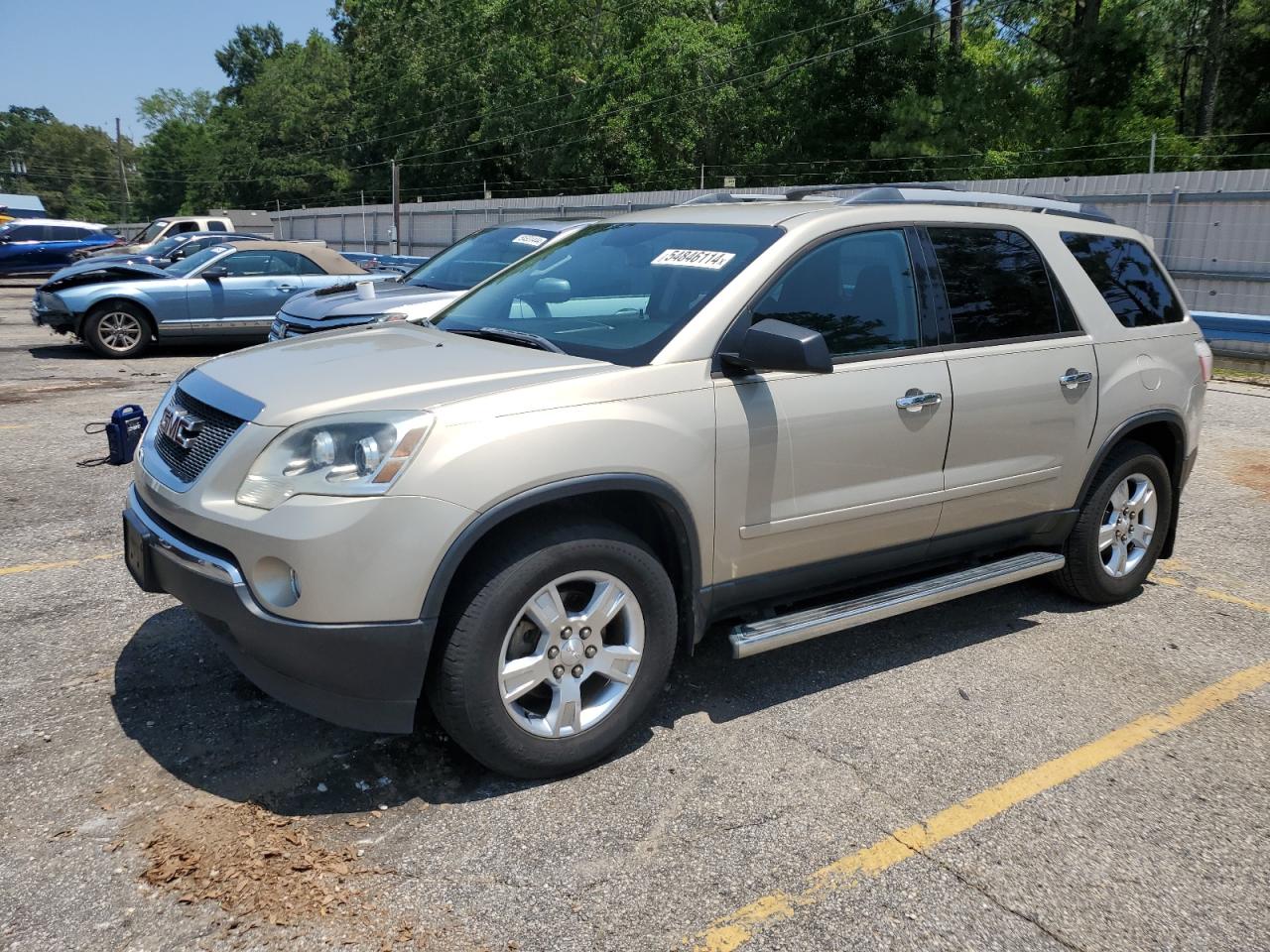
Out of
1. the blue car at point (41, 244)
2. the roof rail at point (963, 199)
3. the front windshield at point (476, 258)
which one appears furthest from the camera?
the blue car at point (41, 244)

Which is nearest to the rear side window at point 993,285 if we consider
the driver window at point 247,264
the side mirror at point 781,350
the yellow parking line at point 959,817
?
the side mirror at point 781,350

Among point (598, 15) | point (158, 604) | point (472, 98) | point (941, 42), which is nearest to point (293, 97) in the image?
point (472, 98)

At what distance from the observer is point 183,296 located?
13.4 meters

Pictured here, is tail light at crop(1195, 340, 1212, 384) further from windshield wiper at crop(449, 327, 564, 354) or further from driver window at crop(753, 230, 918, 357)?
windshield wiper at crop(449, 327, 564, 354)

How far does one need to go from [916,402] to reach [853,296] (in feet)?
1.59

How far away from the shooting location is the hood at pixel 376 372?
316 centimetres

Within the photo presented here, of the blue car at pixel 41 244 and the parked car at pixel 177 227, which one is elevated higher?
the parked car at pixel 177 227

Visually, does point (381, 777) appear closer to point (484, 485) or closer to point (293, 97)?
point (484, 485)

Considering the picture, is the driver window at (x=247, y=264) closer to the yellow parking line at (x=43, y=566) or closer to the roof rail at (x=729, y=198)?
the yellow parking line at (x=43, y=566)

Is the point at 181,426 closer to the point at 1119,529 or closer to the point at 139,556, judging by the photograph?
the point at 139,556

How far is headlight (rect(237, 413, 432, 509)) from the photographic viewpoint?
2979mm

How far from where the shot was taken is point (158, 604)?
4.72 meters

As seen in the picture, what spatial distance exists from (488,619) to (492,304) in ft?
6.16

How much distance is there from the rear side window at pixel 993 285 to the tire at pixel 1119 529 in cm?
84
